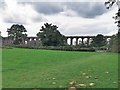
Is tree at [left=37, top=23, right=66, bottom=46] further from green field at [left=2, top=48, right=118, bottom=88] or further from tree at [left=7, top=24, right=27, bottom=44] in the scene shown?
green field at [left=2, top=48, right=118, bottom=88]

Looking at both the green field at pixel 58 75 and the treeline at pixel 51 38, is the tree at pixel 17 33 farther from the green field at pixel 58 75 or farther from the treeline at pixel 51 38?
the green field at pixel 58 75

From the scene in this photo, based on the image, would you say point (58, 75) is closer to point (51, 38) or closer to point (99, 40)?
point (51, 38)

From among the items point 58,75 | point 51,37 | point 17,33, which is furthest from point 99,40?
point 58,75

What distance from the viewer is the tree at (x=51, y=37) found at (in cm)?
8338

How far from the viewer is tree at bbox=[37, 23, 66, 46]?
8338 cm

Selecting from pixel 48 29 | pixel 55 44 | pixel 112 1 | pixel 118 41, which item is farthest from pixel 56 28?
pixel 112 1

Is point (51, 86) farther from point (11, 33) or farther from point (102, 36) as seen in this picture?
point (11, 33)

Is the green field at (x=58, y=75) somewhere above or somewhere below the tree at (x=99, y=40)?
below

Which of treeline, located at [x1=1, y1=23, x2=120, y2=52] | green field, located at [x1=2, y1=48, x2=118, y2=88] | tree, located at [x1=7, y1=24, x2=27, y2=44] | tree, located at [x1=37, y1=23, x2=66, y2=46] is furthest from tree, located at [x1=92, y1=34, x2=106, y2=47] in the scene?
green field, located at [x1=2, y1=48, x2=118, y2=88]

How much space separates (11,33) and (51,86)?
10342cm

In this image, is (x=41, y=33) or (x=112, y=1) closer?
(x=112, y=1)

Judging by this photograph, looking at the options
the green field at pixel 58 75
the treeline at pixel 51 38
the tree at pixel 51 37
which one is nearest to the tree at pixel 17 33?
the treeline at pixel 51 38

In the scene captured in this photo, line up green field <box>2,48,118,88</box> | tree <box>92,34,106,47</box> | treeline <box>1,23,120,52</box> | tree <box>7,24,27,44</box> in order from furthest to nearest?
tree <box>7,24,27,44</box> < tree <box>92,34,106,47</box> < treeline <box>1,23,120,52</box> < green field <box>2,48,118,88</box>

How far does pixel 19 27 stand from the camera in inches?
4277
